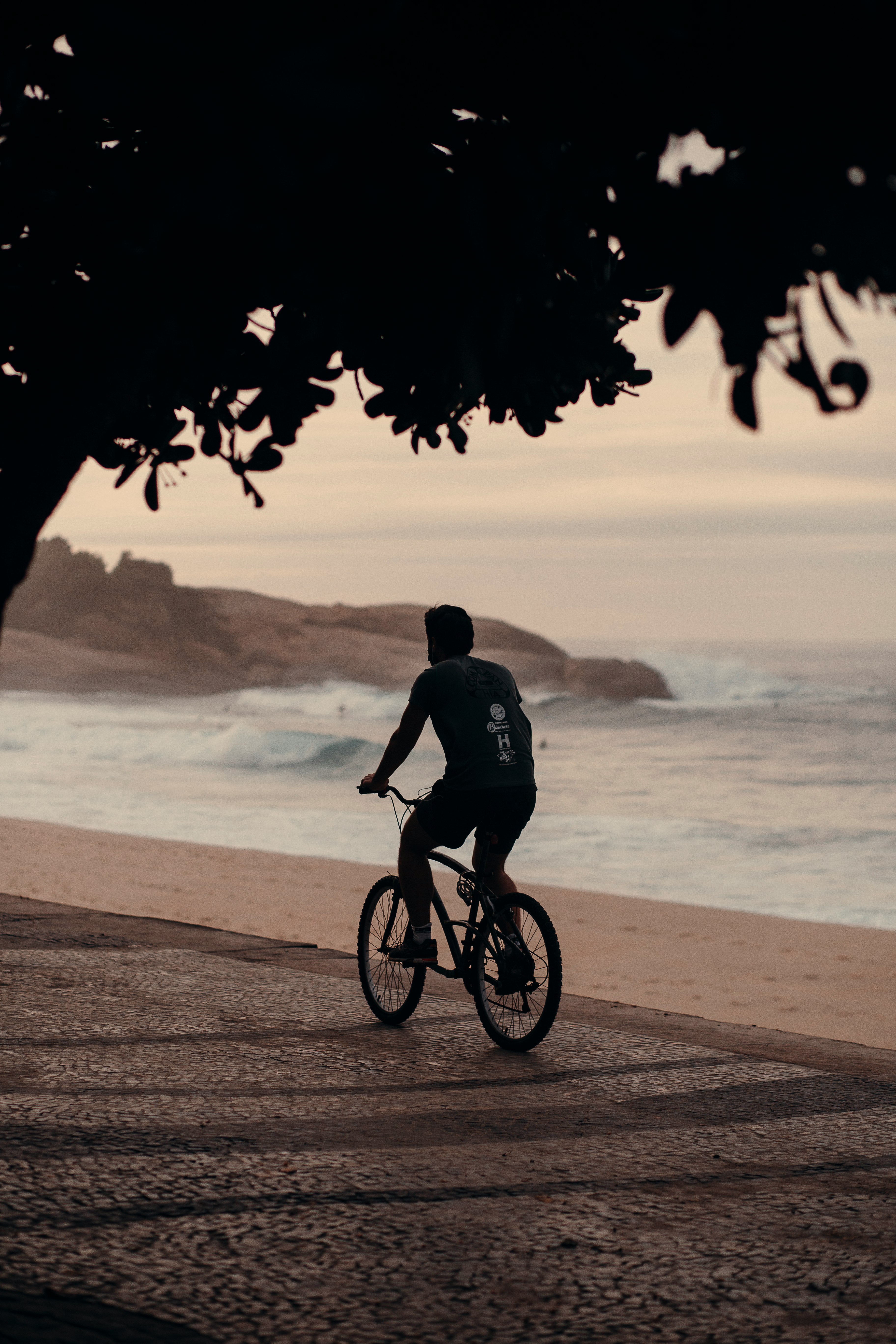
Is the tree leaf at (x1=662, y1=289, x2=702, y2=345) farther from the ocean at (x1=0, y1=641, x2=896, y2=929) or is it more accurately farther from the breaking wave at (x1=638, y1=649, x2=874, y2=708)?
the breaking wave at (x1=638, y1=649, x2=874, y2=708)

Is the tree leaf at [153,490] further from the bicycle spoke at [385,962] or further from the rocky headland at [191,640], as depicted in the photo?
the rocky headland at [191,640]

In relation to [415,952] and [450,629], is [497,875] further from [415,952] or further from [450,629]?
[450,629]

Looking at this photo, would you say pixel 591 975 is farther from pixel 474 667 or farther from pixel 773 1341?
pixel 773 1341

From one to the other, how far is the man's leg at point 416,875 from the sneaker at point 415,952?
0.07m

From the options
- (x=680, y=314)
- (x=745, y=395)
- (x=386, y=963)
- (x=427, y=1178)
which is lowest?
(x=427, y=1178)

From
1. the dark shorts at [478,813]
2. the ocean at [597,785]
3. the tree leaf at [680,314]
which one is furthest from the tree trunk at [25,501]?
the ocean at [597,785]

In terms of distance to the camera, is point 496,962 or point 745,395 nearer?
point 745,395

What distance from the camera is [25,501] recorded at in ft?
Result: 14.4

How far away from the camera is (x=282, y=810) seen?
30.7 meters

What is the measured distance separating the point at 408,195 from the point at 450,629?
326 centimetres

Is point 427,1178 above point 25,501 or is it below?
below

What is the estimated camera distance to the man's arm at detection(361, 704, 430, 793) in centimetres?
677

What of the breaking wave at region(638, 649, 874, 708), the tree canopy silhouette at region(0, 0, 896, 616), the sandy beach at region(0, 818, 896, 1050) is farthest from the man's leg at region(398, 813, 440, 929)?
the breaking wave at region(638, 649, 874, 708)

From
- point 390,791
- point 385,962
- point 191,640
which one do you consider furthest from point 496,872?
point 191,640
